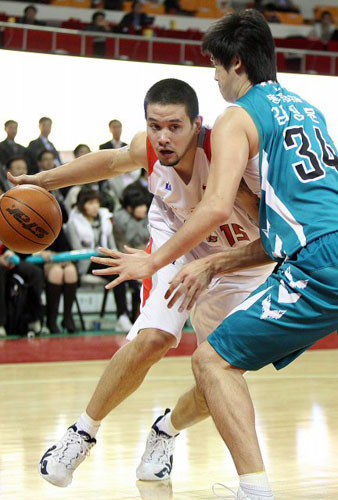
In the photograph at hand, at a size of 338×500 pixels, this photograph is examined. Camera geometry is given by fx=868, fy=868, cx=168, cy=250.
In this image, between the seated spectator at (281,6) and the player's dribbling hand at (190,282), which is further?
the seated spectator at (281,6)

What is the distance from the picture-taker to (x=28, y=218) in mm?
3754

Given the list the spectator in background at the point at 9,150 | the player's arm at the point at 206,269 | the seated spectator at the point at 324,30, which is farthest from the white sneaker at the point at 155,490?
the seated spectator at the point at 324,30

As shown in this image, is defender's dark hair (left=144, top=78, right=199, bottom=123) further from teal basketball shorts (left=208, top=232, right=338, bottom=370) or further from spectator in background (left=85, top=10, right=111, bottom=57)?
spectator in background (left=85, top=10, right=111, bottom=57)

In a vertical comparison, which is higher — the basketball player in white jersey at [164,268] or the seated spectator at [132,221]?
the basketball player in white jersey at [164,268]

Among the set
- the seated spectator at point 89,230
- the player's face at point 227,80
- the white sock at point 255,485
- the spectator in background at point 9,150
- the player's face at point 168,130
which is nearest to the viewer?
the white sock at point 255,485

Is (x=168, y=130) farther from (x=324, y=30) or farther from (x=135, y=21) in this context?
(x=324, y=30)

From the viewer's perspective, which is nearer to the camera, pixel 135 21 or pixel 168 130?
pixel 168 130

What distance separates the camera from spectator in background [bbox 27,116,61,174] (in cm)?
984

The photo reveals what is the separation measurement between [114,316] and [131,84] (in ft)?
10.8

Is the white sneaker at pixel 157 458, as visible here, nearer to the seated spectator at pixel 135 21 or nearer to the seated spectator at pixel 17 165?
the seated spectator at pixel 17 165

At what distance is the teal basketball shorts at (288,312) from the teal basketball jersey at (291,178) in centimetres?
7

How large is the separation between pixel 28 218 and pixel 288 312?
1431 millimetres

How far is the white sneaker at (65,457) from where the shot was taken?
135 inches

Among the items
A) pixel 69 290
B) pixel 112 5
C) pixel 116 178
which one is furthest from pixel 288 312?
pixel 112 5
